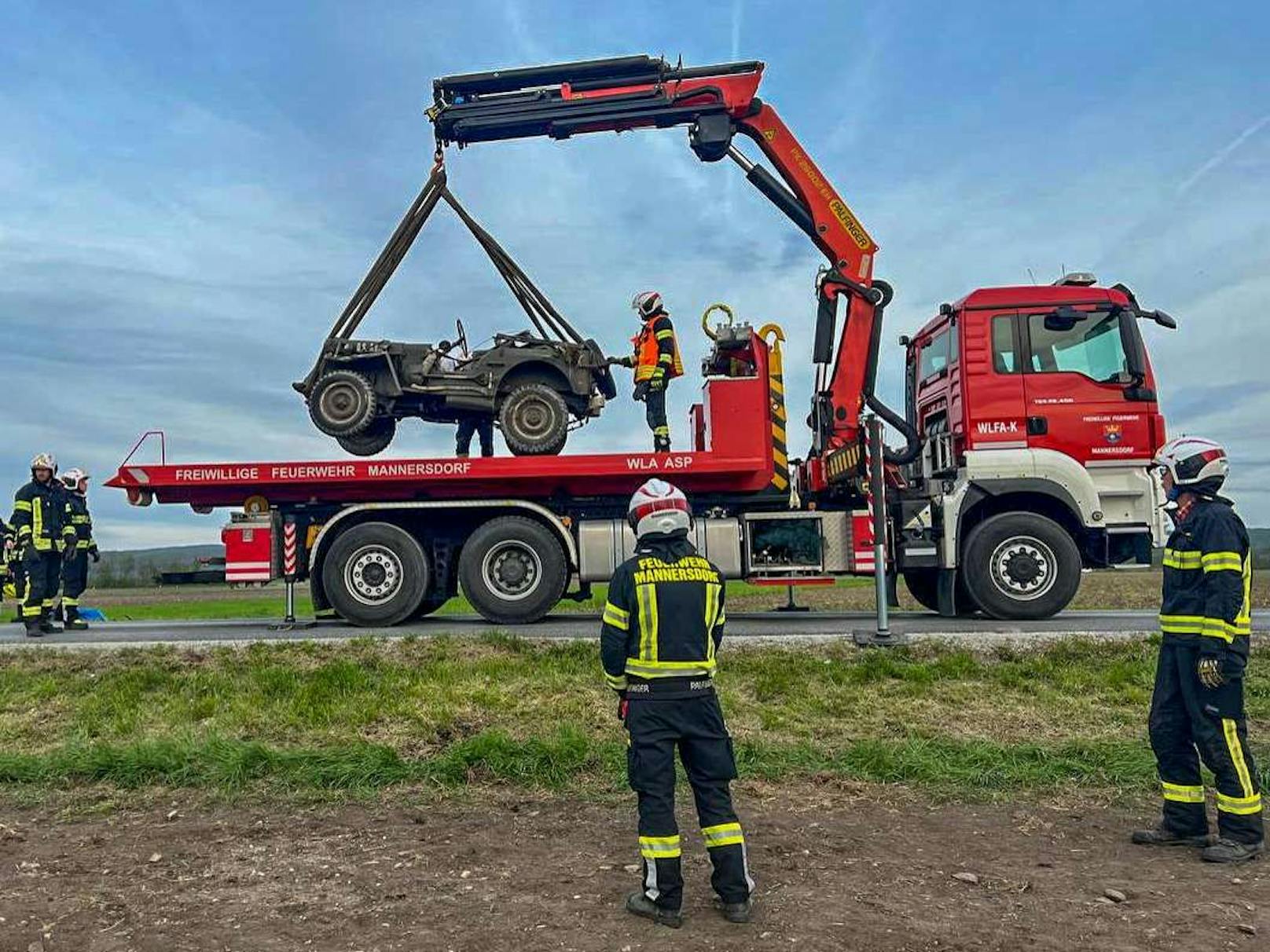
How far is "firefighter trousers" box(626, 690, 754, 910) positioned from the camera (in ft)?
12.5

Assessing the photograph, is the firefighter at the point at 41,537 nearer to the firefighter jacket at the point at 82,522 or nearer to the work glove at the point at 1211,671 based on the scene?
the firefighter jacket at the point at 82,522

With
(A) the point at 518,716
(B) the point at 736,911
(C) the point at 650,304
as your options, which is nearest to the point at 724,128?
(C) the point at 650,304

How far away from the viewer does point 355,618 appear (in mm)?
10133

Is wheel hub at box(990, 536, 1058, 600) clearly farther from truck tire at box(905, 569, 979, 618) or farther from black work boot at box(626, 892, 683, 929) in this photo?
black work boot at box(626, 892, 683, 929)

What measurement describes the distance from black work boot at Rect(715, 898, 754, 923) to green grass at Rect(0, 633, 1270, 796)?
192cm

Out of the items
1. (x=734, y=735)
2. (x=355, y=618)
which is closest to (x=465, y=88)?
(x=355, y=618)

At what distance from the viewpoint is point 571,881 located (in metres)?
4.24

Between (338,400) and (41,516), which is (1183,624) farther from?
(41,516)

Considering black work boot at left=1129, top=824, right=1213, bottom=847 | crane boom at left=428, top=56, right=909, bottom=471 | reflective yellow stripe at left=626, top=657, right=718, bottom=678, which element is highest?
crane boom at left=428, top=56, right=909, bottom=471

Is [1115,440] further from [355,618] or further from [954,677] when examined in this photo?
[355,618]

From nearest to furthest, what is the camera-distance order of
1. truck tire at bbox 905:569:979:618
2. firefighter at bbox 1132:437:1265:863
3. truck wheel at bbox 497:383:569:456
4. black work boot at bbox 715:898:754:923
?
black work boot at bbox 715:898:754:923, firefighter at bbox 1132:437:1265:863, truck tire at bbox 905:569:979:618, truck wheel at bbox 497:383:569:456

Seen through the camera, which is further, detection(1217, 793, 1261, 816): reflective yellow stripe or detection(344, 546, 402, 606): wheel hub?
detection(344, 546, 402, 606): wheel hub

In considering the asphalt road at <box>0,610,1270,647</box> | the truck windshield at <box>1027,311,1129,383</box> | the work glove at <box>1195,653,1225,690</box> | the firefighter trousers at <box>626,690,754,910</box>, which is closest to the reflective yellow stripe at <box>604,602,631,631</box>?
the firefighter trousers at <box>626,690,754,910</box>

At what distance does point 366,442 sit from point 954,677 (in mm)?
6487
